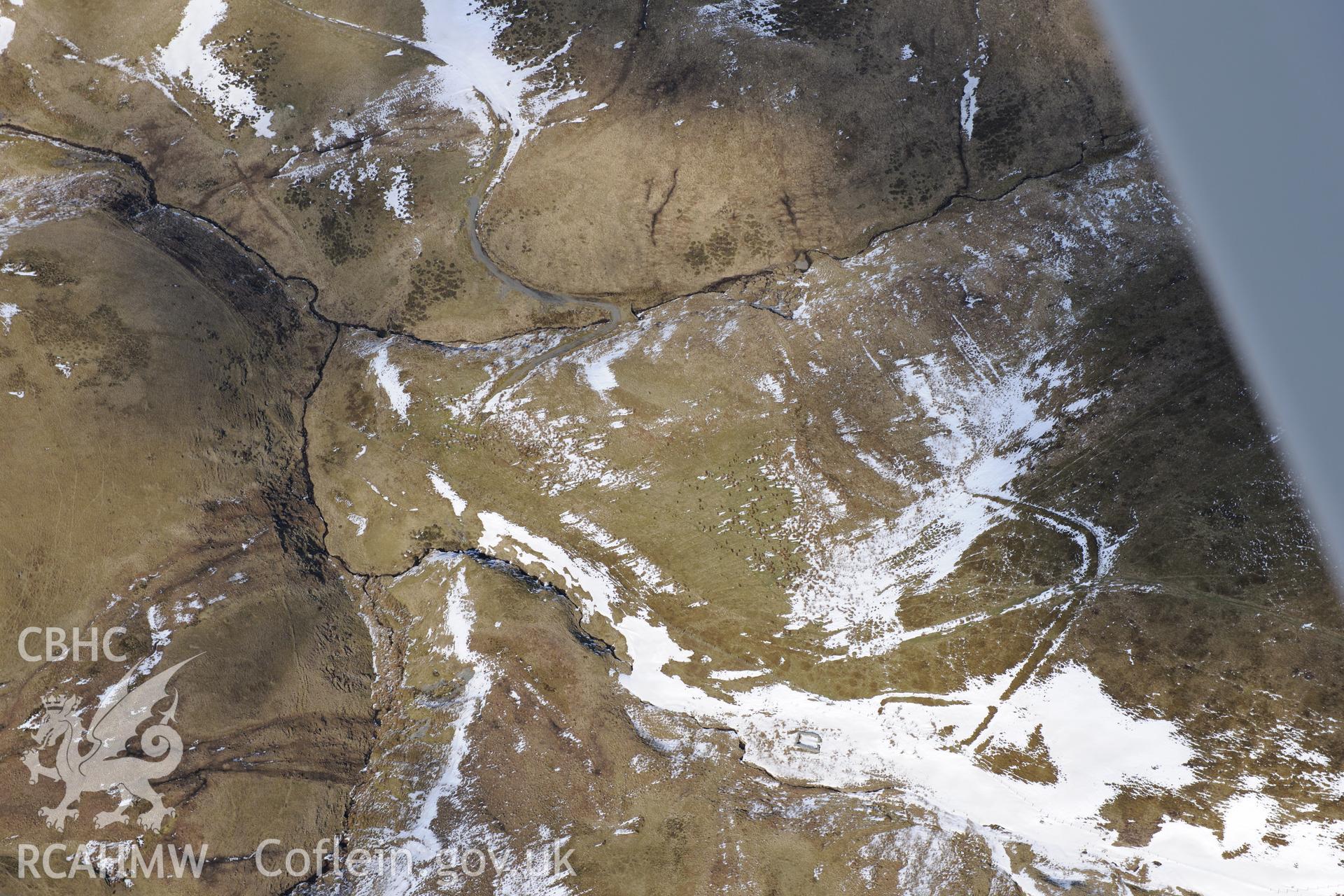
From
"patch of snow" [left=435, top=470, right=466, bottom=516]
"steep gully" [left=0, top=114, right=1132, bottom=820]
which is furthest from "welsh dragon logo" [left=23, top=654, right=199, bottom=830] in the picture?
"patch of snow" [left=435, top=470, right=466, bottom=516]

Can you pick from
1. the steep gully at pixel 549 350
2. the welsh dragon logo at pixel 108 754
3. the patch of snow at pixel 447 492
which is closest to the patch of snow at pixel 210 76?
the steep gully at pixel 549 350

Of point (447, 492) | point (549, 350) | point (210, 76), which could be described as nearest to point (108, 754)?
point (447, 492)

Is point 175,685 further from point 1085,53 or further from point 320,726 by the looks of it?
point 1085,53

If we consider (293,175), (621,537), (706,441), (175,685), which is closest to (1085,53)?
(706,441)

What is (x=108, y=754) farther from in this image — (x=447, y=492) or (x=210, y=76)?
(x=210, y=76)

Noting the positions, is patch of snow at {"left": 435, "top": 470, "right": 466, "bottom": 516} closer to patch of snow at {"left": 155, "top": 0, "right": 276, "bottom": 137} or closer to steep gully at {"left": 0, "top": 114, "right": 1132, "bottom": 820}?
steep gully at {"left": 0, "top": 114, "right": 1132, "bottom": 820}

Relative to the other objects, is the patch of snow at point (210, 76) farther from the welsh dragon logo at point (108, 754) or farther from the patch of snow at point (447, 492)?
the welsh dragon logo at point (108, 754)
